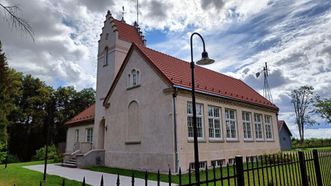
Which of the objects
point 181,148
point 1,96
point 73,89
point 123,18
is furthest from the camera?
point 73,89

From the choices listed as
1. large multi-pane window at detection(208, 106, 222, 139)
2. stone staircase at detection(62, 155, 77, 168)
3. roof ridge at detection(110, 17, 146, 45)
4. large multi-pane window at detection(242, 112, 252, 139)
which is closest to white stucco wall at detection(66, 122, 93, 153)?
stone staircase at detection(62, 155, 77, 168)

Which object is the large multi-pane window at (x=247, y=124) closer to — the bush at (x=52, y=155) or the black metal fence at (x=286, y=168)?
the black metal fence at (x=286, y=168)

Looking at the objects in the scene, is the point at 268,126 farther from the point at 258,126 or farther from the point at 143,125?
the point at 143,125

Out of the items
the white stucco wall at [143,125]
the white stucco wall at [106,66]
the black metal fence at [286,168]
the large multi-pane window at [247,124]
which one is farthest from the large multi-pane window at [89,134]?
the black metal fence at [286,168]

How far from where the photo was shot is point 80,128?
2789 centimetres

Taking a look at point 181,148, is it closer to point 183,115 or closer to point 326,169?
point 183,115

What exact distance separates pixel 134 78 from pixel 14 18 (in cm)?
1486

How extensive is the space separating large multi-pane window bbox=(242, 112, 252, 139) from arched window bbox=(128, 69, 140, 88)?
31.0 ft

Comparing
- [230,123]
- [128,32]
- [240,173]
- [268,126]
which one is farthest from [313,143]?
[240,173]

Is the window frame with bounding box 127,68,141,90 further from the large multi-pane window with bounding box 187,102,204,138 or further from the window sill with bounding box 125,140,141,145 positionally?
the large multi-pane window with bounding box 187,102,204,138

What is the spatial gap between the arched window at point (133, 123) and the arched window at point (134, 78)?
138cm

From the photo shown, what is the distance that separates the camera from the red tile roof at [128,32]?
23.8m

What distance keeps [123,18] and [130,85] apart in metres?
11.5

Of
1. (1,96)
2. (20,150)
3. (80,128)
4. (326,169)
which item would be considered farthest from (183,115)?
(20,150)
